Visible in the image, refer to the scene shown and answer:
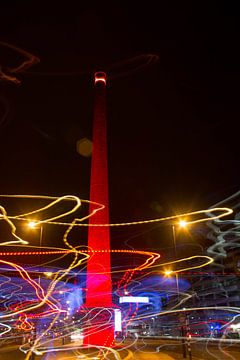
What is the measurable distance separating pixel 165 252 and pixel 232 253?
33.0 ft

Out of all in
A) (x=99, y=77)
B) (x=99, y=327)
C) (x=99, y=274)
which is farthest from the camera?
(x=99, y=77)

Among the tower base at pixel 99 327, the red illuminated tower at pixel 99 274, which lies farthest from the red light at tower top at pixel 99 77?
the tower base at pixel 99 327

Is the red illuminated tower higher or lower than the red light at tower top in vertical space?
lower

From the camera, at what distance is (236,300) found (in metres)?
58.9

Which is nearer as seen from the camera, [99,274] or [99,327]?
[99,327]

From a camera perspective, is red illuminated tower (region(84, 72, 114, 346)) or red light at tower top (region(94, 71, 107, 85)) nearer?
red illuminated tower (region(84, 72, 114, 346))

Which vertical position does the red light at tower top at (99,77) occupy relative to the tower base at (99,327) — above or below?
above

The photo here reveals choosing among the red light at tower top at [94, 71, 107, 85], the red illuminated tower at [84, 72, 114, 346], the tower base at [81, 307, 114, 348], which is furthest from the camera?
the red light at tower top at [94, 71, 107, 85]

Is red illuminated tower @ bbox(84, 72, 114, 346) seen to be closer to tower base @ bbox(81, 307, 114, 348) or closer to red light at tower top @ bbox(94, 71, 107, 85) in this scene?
tower base @ bbox(81, 307, 114, 348)

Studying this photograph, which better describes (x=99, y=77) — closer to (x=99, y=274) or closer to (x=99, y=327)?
(x=99, y=274)

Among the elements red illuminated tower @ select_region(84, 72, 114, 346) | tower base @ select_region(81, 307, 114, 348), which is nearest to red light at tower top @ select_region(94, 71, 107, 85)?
red illuminated tower @ select_region(84, 72, 114, 346)

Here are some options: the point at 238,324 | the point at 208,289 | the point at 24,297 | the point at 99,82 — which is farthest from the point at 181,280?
the point at 99,82

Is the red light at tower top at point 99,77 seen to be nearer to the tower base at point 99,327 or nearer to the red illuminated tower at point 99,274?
the red illuminated tower at point 99,274

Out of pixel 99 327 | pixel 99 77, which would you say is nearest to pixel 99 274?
pixel 99 327
